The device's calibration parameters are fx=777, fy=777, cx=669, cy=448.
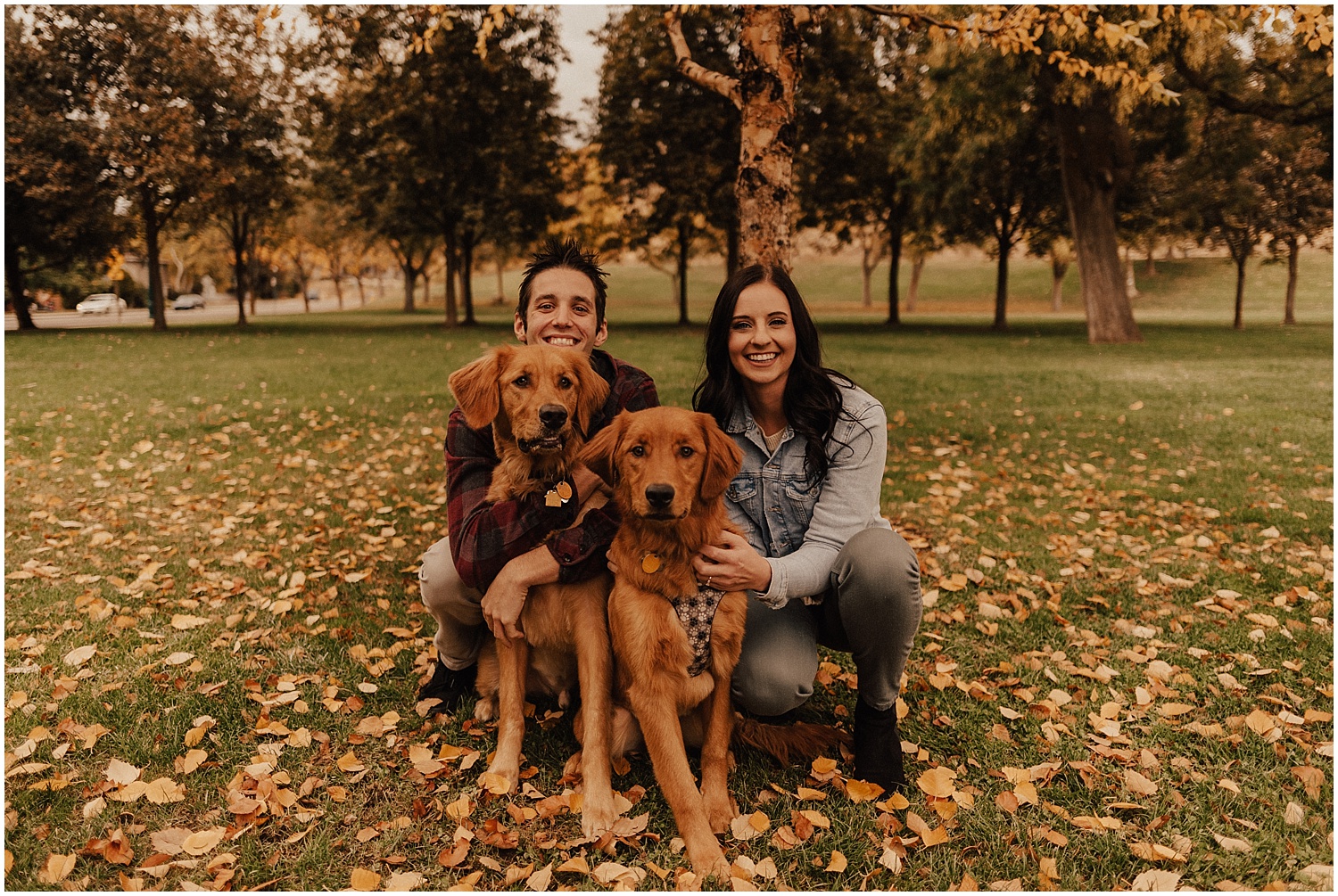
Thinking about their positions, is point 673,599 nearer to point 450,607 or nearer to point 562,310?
point 450,607

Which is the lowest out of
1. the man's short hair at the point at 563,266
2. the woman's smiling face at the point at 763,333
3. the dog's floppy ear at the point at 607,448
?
the dog's floppy ear at the point at 607,448

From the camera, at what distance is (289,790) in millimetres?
2820

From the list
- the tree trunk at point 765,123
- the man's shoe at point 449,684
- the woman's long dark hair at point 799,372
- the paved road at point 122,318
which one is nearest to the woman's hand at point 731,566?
the woman's long dark hair at point 799,372

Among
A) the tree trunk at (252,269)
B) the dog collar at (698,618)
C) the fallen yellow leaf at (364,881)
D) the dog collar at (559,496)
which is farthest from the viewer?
the tree trunk at (252,269)

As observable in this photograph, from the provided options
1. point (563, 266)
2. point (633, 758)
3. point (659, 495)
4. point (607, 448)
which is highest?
point (563, 266)

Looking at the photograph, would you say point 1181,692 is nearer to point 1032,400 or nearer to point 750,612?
point 750,612

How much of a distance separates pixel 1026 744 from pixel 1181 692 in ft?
3.12

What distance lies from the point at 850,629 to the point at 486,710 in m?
1.60

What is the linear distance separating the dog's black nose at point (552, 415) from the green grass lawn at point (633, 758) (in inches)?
52.1

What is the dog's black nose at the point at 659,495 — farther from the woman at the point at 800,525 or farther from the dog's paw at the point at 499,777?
the dog's paw at the point at 499,777

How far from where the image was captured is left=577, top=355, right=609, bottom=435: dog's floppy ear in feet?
10.3

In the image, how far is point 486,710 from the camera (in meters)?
3.34

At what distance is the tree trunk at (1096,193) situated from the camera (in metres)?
18.9

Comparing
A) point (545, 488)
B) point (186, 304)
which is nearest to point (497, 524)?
point (545, 488)
